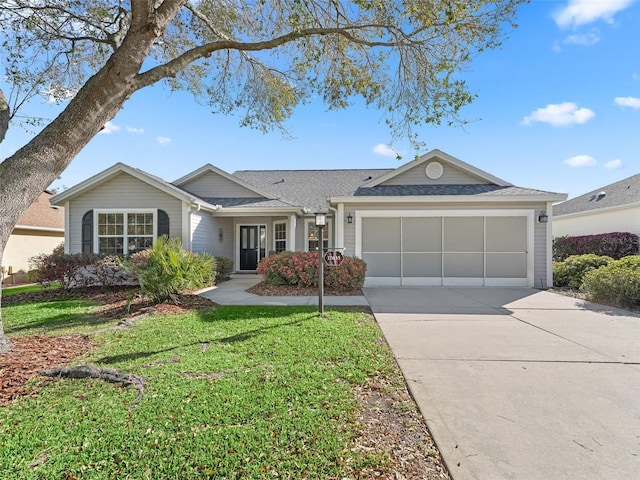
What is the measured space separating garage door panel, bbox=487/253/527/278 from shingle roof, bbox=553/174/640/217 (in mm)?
7922

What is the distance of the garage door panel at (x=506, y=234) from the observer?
11039mm

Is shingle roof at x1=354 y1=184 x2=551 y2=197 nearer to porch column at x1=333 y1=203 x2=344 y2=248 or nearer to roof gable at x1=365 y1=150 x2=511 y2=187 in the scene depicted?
roof gable at x1=365 y1=150 x2=511 y2=187

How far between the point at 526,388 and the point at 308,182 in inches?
598

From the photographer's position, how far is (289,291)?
9.58 meters

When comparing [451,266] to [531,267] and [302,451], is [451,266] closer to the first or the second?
[531,267]

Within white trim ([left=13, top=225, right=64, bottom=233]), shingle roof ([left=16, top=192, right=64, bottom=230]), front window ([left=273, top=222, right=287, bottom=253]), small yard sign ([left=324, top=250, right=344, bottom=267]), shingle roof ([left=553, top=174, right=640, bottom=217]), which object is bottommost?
small yard sign ([left=324, top=250, right=344, bottom=267])

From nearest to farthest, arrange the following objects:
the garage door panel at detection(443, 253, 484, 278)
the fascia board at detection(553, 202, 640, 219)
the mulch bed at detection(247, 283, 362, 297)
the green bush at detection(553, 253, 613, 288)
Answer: the mulch bed at detection(247, 283, 362, 297)
the green bush at detection(553, 253, 613, 288)
the garage door panel at detection(443, 253, 484, 278)
the fascia board at detection(553, 202, 640, 219)

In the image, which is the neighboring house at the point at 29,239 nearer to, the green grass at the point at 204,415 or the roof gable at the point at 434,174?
the green grass at the point at 204,415

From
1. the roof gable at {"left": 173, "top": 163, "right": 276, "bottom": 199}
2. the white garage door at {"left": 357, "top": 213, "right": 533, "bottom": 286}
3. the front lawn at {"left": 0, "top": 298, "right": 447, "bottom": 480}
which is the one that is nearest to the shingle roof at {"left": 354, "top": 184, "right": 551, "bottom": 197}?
the white garage door at {"left": 357, "top": 213, "right": 533, "bottom": 286}

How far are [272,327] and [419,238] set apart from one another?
7265 millimetres

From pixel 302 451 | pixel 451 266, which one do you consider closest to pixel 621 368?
pixel 302 451

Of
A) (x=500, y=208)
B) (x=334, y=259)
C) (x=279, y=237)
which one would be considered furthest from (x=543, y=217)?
(x=279, y=237)

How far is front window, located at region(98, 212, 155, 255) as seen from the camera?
1133 cm

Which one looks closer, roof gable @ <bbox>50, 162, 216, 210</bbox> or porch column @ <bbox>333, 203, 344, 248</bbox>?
porch column @ <bbox>333, 203, 344, 248</bbox>
